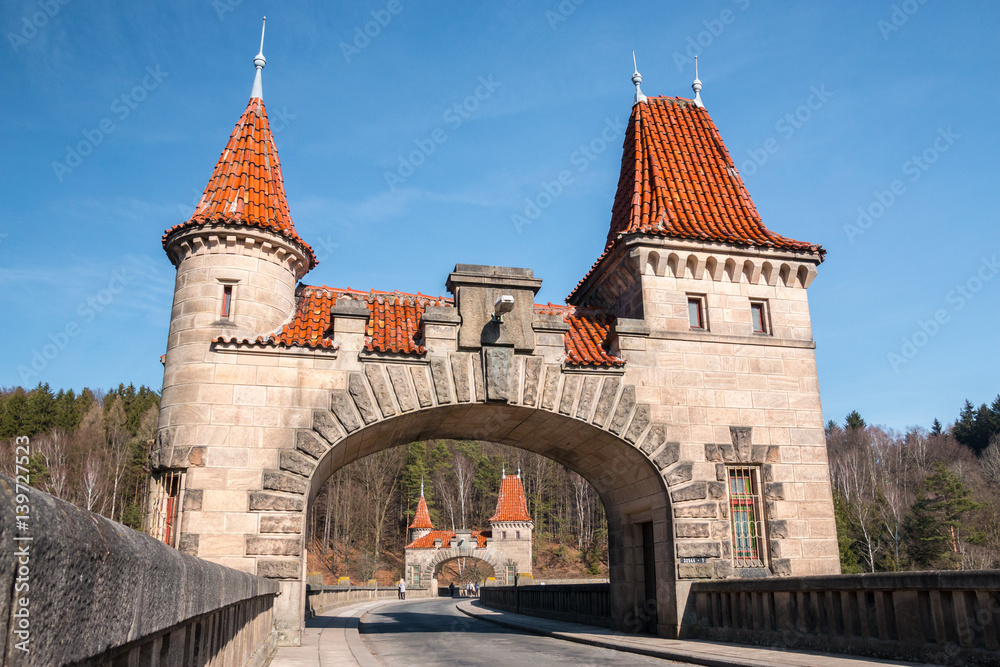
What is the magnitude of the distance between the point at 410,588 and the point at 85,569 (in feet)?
164

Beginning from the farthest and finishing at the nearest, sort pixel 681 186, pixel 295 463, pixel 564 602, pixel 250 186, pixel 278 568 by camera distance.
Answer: pixel 564 602
pixel 681 186
pixel 250 186
pixel 295 463
pixel 278 568

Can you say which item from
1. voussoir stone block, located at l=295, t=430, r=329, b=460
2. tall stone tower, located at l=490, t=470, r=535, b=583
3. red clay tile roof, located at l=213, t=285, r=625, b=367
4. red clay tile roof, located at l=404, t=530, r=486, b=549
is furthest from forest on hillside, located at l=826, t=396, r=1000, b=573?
voussoir stone block, located at l=295, t=430, r=329, b=460

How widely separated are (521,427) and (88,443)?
41408 mm

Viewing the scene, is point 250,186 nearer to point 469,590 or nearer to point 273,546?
point 273,546

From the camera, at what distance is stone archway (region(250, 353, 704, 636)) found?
42.4 ft

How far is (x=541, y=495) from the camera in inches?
2498

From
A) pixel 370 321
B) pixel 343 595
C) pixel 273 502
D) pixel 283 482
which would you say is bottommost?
pixel 343 595

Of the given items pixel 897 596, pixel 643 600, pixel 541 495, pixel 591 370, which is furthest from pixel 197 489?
pixel 541 495

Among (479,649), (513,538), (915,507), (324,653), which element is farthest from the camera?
(513,538)

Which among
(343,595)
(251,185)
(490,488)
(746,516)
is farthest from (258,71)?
(490,488)

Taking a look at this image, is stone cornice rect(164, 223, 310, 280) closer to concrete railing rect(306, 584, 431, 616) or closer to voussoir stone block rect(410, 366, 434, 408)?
voussoir stone block rect(410, 366, 434, 408)

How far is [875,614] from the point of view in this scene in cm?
884

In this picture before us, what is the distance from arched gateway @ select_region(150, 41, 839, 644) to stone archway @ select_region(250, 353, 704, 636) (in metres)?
0.04

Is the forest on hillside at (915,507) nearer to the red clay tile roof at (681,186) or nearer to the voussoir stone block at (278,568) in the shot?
the red clay tile roof at (681,186)
